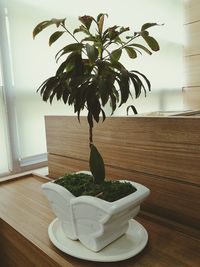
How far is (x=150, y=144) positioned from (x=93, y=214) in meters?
0.44

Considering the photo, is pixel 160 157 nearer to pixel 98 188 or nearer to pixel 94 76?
pixel 98 188

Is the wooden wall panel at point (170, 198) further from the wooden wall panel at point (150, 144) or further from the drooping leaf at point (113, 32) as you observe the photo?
the drooping leaf at point (113, 32)

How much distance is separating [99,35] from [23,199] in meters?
0.94

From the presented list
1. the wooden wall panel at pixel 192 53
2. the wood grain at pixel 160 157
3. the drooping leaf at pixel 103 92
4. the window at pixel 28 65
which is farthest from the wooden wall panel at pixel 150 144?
the wooden wall panel at pixel 192 53

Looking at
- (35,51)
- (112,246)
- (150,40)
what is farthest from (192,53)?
(112,246)

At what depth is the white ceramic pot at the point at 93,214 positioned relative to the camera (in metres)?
0.75

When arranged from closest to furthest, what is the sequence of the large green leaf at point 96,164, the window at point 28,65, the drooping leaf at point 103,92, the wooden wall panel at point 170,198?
the drooping leaf at point 103,92 < the large green leaf at point 96,164 < the wooden wall panel at point 170,198 < the window at point 28,65

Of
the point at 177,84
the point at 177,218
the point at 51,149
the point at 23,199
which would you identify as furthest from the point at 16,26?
the point at 177,84

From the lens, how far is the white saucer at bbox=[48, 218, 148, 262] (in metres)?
0.79

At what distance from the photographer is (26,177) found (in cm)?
172

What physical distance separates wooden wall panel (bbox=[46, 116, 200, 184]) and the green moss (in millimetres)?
243

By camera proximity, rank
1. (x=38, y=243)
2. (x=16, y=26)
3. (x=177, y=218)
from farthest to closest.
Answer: (x=16, y=26) → (x=177, y=218) → (x=38, y=243)

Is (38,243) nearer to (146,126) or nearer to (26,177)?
(146,126)

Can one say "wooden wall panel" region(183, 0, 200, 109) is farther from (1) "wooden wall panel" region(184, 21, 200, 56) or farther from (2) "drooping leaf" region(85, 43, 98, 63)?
(2) "drooping leaf" region(85, 43, 98, 63)
